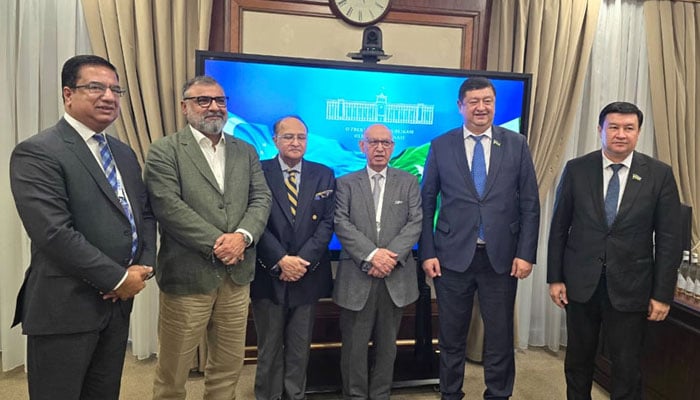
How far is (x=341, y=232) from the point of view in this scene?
8.43 feet

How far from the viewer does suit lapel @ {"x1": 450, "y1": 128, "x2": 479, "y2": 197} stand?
2.55 meters

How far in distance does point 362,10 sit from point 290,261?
1.78m

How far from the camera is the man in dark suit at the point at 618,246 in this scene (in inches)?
90.6

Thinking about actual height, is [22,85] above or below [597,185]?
above

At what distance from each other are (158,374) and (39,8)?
2.26 m

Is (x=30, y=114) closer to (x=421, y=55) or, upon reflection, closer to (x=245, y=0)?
(x=245, y=0)

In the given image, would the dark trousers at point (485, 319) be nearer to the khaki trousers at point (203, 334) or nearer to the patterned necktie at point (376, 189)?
the patterned necktie at point (376, 189)

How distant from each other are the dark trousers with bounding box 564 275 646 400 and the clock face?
6.78ft

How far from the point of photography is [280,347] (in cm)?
266

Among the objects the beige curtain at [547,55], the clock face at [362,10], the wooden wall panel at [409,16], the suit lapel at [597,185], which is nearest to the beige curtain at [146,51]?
the wooden wall panel at [409,16]

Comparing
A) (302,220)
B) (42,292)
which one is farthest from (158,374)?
(302,220)

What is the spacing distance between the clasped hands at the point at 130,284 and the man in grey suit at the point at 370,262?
0.96 meters

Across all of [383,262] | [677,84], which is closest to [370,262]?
[383,262]

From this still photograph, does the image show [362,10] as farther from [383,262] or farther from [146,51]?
[383,262]
